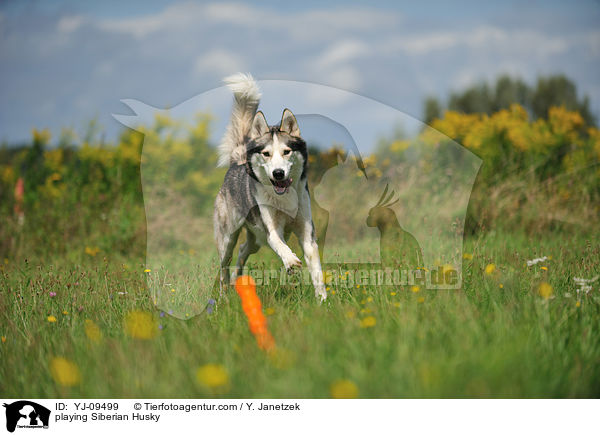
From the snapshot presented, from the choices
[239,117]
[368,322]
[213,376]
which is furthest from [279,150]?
[213,376]

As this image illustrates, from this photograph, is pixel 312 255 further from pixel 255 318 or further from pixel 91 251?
pixel 91 251

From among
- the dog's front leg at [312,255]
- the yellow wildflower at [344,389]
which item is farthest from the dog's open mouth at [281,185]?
the yellow wildflower at [344,389]

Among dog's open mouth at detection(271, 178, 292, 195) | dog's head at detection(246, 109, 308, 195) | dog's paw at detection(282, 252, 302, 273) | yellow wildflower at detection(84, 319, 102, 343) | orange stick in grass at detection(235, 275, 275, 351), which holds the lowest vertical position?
yellow wildflower at detection(84, 319, 102, 343)

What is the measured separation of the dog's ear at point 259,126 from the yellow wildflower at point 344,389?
6.34ft

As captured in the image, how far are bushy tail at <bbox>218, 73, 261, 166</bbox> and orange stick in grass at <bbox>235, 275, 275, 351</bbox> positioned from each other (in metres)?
1.21

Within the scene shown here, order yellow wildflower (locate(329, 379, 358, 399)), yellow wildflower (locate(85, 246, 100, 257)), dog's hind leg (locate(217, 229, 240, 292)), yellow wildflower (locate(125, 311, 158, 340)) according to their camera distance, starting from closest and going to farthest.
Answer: yellow wildflower (locate(329, 379, 358, 399))
yellow wildflower (locate(125, 311, 158, 340))
dog's hind leg (locate(217, 229, 240, 292))
yellow wildflower (locate(85, 246, 100, 257))

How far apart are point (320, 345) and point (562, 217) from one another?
4.70m

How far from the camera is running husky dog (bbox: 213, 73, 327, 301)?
3273 millimetres

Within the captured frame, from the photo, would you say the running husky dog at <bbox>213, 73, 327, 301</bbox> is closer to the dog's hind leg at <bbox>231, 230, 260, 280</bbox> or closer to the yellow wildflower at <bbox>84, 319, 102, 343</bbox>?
the dog's hind leg at <bbox>231, 230, 260, 280</bbox>

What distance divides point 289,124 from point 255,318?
1.48 meters

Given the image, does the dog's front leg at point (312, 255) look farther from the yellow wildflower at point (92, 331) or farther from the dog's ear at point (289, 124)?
the yellow wildflower at point (92, 331)

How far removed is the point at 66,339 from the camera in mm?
2873

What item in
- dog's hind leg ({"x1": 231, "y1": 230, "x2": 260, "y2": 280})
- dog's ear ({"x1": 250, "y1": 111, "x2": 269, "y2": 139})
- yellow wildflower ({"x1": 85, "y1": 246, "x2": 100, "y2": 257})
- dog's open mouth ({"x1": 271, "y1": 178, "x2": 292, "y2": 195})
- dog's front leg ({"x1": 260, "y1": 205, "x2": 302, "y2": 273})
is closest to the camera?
dog's ear ({"x1": 250, "y1": 111, "x2": 269, "y2": 139})

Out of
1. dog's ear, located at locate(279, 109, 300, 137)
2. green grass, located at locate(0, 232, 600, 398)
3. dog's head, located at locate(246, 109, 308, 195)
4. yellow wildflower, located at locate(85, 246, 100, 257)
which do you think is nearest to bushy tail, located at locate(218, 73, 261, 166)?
dog's head, located at locate(246, 109, 308, 195)
